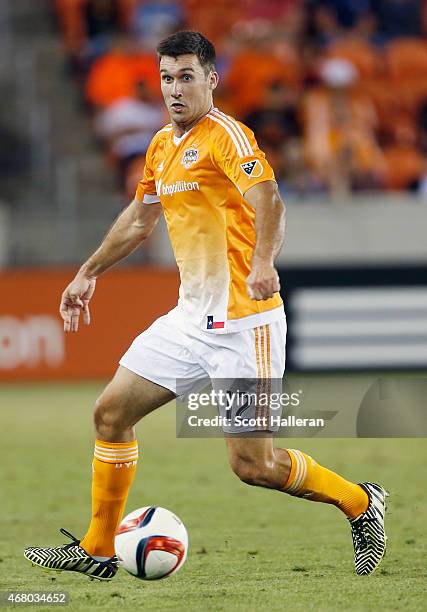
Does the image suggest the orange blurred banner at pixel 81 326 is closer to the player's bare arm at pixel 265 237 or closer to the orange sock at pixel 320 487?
the orange sock at pixel 320 487

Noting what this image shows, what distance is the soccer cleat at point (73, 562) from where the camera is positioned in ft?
17.7

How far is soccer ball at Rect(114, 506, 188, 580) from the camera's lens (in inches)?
198

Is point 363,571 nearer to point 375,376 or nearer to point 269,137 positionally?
point 375,376

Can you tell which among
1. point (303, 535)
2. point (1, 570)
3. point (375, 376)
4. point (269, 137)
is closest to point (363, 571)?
point (303, 535)

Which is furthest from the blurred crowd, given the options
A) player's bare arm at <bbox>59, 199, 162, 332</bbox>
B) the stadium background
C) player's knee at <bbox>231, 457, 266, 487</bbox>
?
player's knee at <bbox>231, 457, 266, 487</bbox>

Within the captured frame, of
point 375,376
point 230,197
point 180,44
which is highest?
point 180,44

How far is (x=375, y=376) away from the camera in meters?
12.7

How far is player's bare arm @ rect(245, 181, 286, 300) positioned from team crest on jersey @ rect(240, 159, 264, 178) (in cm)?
5

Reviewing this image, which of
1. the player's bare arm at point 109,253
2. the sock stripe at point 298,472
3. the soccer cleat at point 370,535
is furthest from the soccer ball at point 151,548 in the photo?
the player's bare arm at point 109,253

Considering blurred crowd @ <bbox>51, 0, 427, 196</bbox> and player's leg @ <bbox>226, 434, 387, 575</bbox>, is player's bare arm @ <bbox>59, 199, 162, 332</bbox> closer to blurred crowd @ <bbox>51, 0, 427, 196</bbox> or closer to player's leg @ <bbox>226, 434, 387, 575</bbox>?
player's leg @ <bbox>226, 434, 387, 575</bbox>

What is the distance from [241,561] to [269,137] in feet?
30.5

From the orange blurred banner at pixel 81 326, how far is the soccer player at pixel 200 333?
7.83m

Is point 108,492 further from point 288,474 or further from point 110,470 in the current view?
point 288,474

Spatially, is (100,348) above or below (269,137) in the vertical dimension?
below
